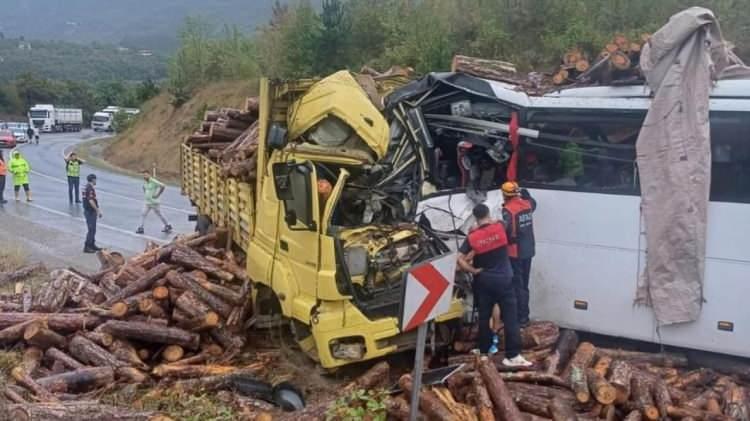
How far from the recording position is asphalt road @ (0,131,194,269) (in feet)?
49.5

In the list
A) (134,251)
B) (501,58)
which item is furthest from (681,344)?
(501,58)

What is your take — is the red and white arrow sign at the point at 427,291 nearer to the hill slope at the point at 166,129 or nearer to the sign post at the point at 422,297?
the sign post at the point at 422,297

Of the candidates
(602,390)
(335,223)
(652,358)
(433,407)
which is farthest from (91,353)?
Answer: (652,358)

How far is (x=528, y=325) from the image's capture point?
7.45 meters

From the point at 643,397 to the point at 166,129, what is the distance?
41.5 m

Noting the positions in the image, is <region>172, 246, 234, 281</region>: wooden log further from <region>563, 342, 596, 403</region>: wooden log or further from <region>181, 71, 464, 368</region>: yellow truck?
<region>563, 342, 596, 403</region>: wooden log

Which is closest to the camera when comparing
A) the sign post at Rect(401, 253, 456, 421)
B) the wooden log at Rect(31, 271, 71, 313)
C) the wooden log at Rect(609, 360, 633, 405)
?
the sign post at Rect(401, 253, 456, 421)

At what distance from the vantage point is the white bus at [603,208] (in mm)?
6539

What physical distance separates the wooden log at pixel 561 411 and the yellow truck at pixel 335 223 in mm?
1539

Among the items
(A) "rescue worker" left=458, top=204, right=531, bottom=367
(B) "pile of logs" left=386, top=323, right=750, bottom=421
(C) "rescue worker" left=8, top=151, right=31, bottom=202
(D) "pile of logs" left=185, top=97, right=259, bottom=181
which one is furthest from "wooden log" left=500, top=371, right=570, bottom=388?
(C) "rescue worker" left=8, top=151, right=31, bottom=202

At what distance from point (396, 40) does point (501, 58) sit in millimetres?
7392

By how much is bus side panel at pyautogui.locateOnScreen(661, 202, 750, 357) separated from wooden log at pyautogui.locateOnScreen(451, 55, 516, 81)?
113 inches

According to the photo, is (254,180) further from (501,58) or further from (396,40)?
(396,40)

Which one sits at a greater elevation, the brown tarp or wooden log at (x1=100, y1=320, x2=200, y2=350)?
the brown tarp
